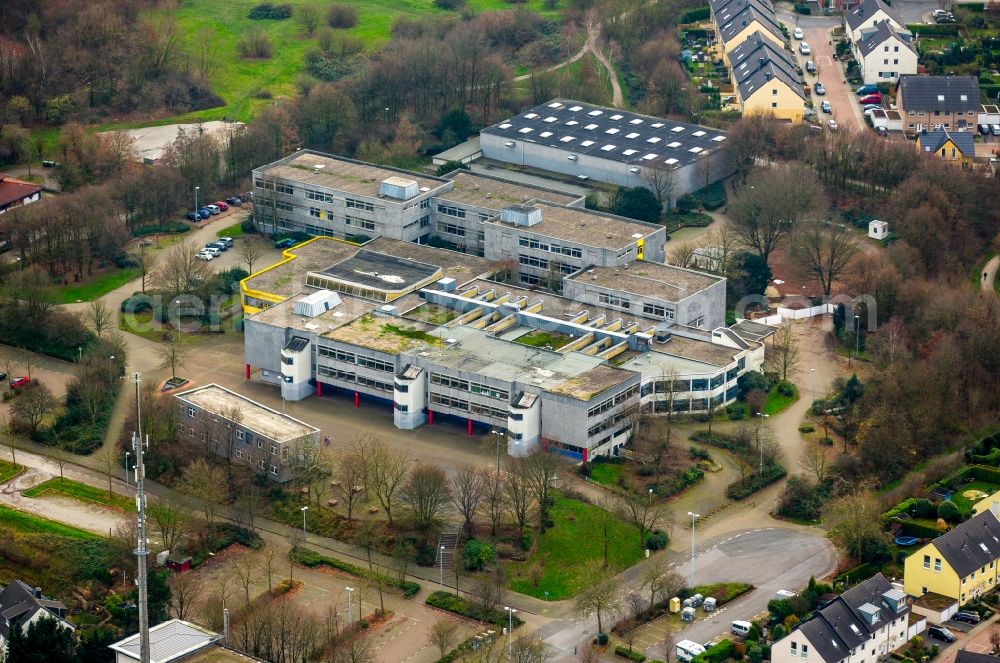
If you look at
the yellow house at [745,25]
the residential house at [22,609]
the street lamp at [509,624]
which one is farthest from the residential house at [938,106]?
the residential house at [22,609]

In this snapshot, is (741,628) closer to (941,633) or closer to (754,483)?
(941,633)

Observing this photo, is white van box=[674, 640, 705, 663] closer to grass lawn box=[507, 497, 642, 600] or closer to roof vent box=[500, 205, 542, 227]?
grass lawn box=[507, 497, 642, 600]

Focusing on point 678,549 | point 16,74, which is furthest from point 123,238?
point 678,549

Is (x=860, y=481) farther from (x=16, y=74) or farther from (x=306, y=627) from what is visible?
(x=16, y=74)

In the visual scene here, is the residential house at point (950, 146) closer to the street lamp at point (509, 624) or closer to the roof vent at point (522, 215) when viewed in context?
the roof vent at point (522, 215)

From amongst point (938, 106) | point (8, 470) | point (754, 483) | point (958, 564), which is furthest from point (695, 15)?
point (958, 564)

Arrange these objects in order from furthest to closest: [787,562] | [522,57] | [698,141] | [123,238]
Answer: [522,57], [698,141], [123,238], [787,562]
